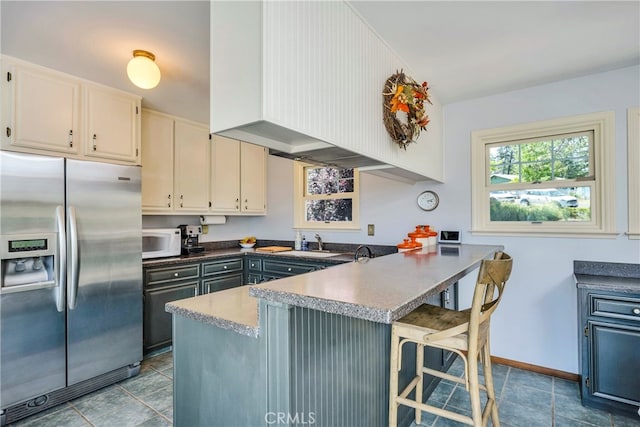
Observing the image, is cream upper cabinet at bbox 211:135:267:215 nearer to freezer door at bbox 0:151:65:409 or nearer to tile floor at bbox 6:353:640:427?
freezer door at bbox 0:151:65:409

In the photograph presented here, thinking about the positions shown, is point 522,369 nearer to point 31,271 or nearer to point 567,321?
point 567,321

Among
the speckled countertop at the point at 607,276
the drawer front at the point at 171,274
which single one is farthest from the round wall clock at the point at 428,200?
the drawer front at the point at 171,274

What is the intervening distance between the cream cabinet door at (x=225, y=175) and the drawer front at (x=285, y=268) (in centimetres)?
88

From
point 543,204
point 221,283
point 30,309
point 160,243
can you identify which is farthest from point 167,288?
point 543,204

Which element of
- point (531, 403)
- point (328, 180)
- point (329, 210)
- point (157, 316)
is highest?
point (328, 180)

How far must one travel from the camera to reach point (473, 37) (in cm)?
194

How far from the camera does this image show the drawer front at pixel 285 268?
3.23 m

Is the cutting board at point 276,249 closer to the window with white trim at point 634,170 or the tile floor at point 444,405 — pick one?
the tile floor at point 444,405

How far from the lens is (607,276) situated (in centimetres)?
243

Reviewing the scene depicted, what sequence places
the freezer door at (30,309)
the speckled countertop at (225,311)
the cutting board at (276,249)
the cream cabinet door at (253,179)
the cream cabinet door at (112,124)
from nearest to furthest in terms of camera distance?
the speckled countertop at (225,311) → the freezer door at (30,309) → the cream cabinet door at (112,124) → the cutting board at (276,249) → the cream cabinet door at (253,179)

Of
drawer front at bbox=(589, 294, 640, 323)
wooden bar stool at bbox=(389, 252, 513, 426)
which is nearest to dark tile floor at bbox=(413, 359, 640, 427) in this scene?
wooden bar stool at bbox=(389, 252, 513, 426)

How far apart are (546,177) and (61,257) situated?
151 inches

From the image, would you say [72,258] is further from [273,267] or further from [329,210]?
[329,210]

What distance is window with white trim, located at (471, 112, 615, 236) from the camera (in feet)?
8.15
